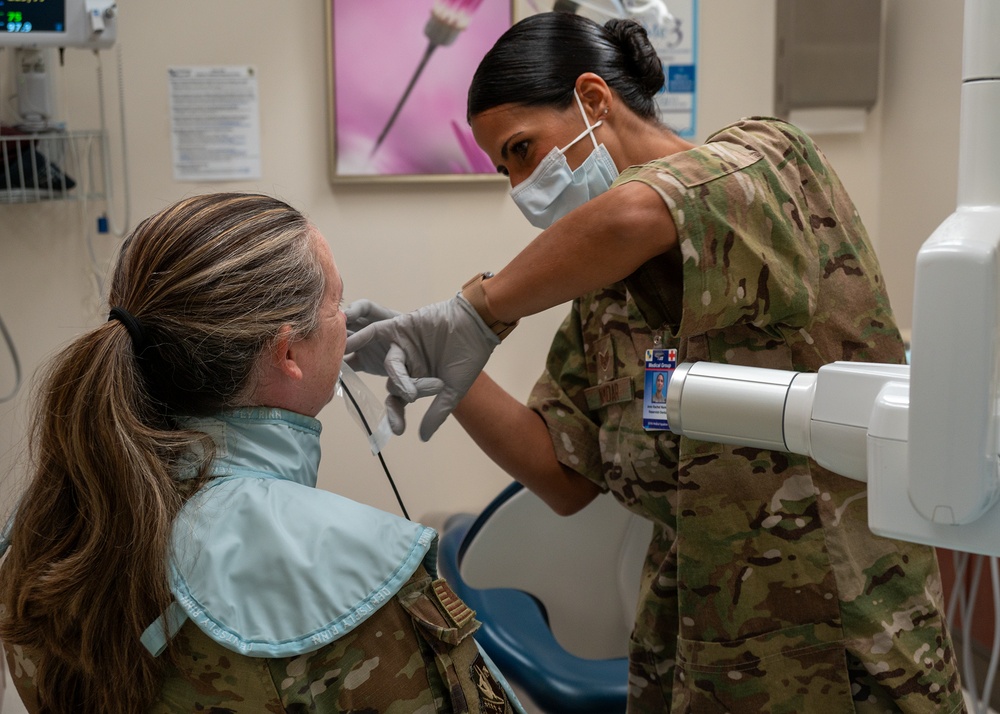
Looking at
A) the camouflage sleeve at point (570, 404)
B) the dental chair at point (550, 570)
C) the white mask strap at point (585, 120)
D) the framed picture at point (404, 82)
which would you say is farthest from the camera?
the framed picture at point (404, 82)

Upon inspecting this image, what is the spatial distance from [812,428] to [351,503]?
0.62m

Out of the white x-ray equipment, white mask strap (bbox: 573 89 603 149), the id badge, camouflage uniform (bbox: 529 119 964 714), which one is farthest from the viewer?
white mask strap (bbox: 573 89 603 149)

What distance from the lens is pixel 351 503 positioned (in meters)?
0.97

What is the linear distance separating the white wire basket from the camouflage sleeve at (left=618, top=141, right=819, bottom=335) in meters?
1.54

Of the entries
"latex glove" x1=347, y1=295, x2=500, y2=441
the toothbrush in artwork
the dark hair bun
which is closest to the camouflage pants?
"latex glove" x1=347, y1=295, x2=500, y2=441

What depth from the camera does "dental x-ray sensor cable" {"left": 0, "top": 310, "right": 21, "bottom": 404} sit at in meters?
2.20

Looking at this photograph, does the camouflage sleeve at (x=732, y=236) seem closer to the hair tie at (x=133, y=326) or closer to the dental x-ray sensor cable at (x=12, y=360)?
the hair tie at (x=133, y=326)

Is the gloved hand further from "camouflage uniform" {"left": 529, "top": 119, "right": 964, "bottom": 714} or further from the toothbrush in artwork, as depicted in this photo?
the toothbrush in artwork

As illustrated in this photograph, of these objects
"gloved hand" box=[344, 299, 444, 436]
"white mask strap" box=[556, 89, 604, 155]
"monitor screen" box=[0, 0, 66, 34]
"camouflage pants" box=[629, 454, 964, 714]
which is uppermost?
"monitor screen" box=[0, 0, 66, 34]

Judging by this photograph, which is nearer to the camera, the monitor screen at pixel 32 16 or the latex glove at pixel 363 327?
the latex glove at pixel 363 327

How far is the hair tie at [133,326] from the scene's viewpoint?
933mm

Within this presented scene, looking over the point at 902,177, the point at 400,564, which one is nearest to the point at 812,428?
the point at 400,564

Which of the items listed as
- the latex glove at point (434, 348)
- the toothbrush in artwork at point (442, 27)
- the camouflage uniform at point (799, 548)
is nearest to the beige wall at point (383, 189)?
the toothbrush in artwork at point (442, 27)

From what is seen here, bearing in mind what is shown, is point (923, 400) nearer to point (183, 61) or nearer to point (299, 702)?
point (299, 702)
